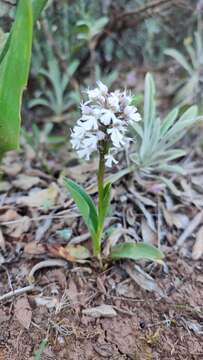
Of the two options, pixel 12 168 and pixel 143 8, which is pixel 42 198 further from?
pixel 143 8

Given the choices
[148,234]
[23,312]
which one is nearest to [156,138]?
[148,234]

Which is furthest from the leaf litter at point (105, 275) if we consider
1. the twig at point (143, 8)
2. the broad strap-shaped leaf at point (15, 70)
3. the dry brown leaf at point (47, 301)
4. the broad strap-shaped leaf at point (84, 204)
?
the twig at point (143, 8)

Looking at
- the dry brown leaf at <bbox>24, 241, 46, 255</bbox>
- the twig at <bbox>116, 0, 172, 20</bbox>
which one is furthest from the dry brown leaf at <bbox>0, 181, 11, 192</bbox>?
the twig at <bbox>116, 0, 172, 20</bbox>

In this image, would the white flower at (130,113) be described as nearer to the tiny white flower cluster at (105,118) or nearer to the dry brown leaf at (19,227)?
the tiny white flower cluster at (105,118)

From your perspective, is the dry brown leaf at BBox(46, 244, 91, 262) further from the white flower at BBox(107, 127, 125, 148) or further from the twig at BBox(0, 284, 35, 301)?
the white flower at BBox(107, 127, 125, 148)

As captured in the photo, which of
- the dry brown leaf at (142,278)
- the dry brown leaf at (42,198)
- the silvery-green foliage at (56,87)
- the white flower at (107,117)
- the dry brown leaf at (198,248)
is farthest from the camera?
the silvery-green foliage at (56,87)

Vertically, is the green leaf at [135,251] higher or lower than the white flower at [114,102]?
lower
